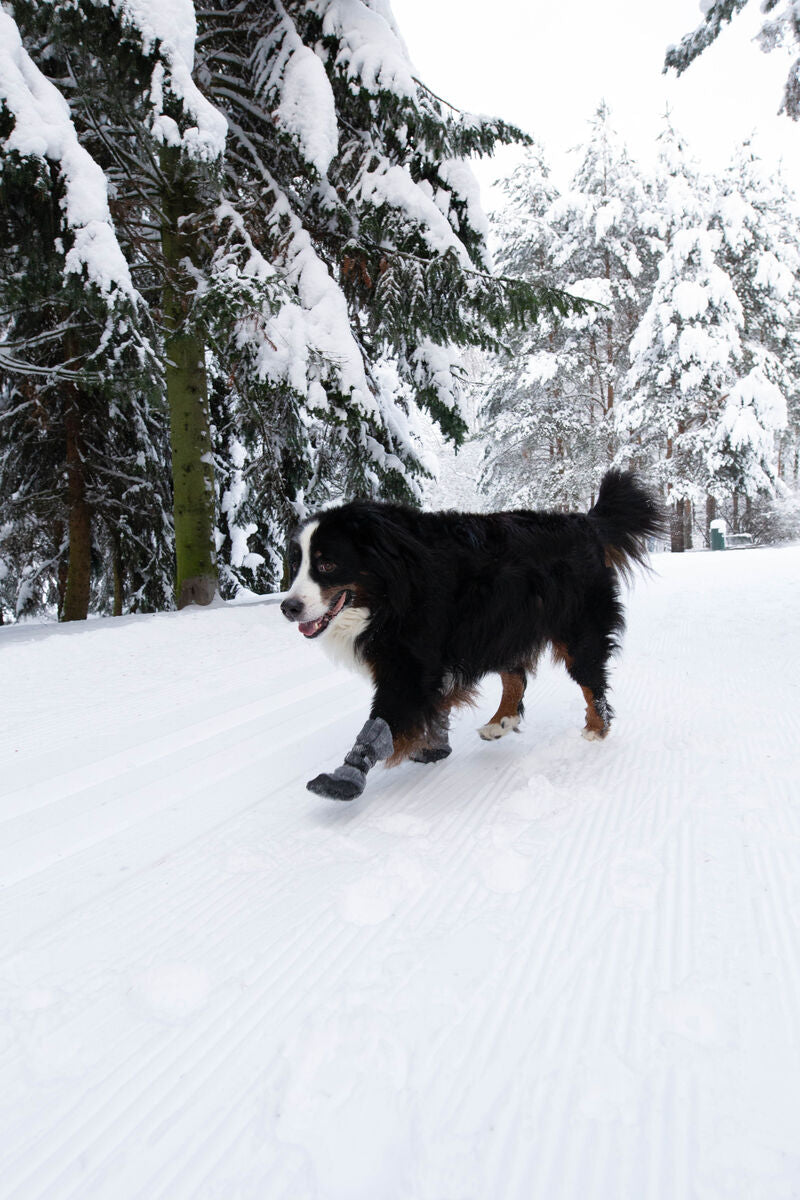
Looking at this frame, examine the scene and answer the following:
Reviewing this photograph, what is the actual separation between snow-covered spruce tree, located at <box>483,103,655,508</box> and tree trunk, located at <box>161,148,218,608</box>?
16.3 meters

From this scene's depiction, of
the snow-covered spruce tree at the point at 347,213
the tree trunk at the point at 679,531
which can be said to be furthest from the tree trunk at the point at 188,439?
the tree trunk at the point at 679,531

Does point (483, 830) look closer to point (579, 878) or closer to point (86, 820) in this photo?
point (579, 878)

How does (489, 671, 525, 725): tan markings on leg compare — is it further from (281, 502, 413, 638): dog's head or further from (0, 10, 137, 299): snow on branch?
(0, 10, 137, 299): snow on branch

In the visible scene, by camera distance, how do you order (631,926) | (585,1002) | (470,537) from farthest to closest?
(470,537) → (631,926) → (585,1002)

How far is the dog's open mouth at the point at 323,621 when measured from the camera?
9.35ft

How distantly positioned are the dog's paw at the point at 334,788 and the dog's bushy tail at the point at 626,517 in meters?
2.06

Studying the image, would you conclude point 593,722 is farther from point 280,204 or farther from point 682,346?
point 682,346

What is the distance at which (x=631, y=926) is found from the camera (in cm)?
171

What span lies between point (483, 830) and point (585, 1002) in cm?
90

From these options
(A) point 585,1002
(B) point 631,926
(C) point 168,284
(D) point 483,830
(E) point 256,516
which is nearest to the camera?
(A) point 585,1002

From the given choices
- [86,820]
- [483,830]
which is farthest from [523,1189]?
[86,820]

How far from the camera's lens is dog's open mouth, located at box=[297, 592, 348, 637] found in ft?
9.35

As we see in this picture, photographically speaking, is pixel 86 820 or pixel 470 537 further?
pixel 470 537

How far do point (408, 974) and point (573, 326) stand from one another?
81.8 ft
